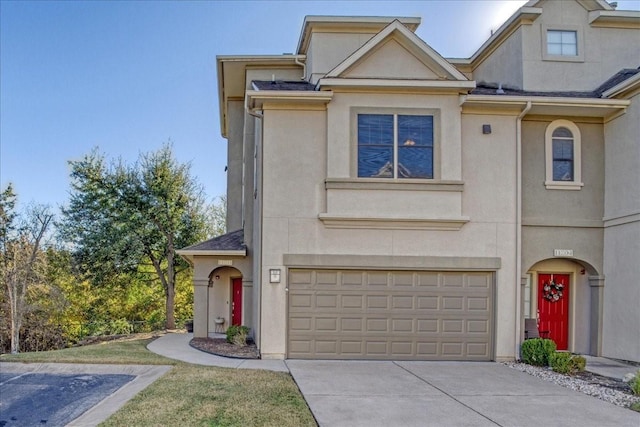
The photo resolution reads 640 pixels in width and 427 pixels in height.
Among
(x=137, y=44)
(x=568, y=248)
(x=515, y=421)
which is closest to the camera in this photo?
(x=515, y=421)

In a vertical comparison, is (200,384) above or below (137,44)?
below

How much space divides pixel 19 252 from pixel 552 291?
769 inches

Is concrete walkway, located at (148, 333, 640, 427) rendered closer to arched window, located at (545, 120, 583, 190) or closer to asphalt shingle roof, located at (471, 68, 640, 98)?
arched window, located at (545, 120, 583, 190)

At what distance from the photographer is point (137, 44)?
1853 centimetres

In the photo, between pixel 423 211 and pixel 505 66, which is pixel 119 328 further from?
pixel 505 66

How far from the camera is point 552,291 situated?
13.3m

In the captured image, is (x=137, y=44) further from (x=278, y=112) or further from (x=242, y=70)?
(x=278, y=112)

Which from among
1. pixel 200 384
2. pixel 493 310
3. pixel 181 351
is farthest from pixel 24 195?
pixel 493 310

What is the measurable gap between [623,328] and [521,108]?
5.77 m

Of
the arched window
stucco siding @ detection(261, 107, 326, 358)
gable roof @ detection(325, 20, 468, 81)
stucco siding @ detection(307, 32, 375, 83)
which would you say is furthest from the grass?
stucco siding @ detection(307, 32, 375, 83)

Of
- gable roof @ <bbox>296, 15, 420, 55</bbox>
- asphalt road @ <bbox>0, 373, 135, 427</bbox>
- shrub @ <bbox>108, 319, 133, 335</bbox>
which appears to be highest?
gable roof @ <bbox>296, 15, 420, 55</bbox>

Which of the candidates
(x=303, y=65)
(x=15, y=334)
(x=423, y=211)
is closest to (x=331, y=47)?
(x=303, y=65)

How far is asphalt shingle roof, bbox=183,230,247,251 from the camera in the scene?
15.3 m

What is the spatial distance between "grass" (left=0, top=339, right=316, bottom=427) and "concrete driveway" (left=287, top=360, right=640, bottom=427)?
0.40 m
